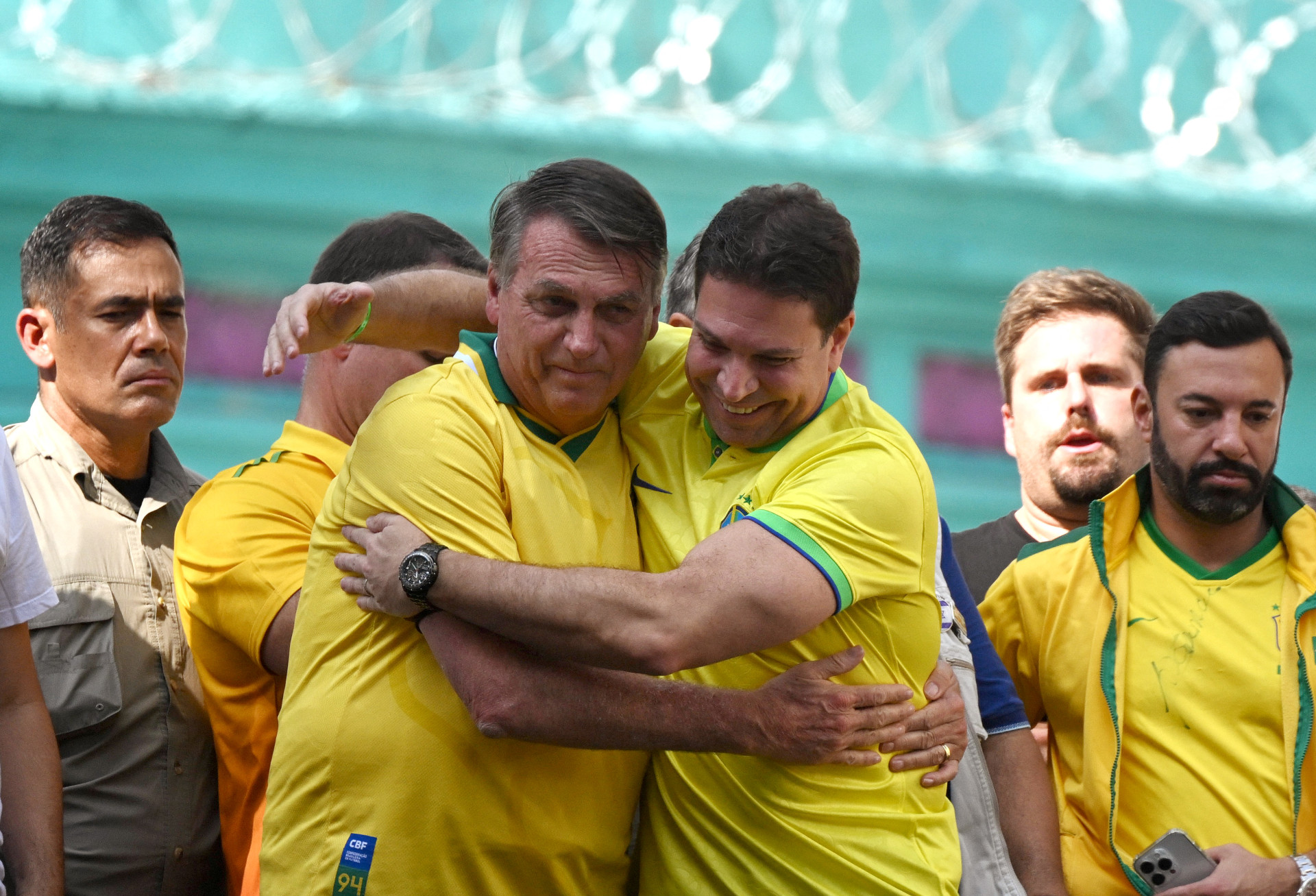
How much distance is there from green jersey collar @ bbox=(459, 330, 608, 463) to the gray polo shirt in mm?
1045

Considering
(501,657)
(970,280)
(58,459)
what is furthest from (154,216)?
(970,280)

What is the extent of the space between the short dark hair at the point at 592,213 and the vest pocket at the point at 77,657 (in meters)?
1.20

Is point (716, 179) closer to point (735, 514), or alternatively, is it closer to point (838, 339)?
point (838, 339)

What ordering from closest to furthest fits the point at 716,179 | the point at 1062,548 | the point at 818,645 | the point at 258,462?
the point at 818,645
the point at 258,462
the point at 1062,548
the point at 716,179

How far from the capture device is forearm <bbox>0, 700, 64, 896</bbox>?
2533 mm

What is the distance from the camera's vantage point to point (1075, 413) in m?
3.87

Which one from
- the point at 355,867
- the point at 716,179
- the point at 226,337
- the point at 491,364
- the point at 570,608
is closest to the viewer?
the point at 570,608

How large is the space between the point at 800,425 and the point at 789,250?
32 centimetres

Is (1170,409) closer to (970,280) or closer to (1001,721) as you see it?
(1001,721)

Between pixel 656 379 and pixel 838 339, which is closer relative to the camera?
pixel 838 339

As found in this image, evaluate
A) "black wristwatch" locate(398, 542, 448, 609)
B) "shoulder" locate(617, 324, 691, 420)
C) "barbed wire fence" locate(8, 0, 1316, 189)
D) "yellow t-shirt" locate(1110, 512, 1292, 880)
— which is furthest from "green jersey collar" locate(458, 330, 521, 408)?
"barbed wire fence" locate(8, 0, 1316, 189)

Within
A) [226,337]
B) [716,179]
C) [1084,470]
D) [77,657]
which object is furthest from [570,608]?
[716,179]

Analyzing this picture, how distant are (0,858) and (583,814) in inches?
43.9

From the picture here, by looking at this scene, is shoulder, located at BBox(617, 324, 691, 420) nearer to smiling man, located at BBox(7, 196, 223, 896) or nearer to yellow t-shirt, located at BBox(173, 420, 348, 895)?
yellow t-shirt, located at BBox(173, 420, 348, 895)
